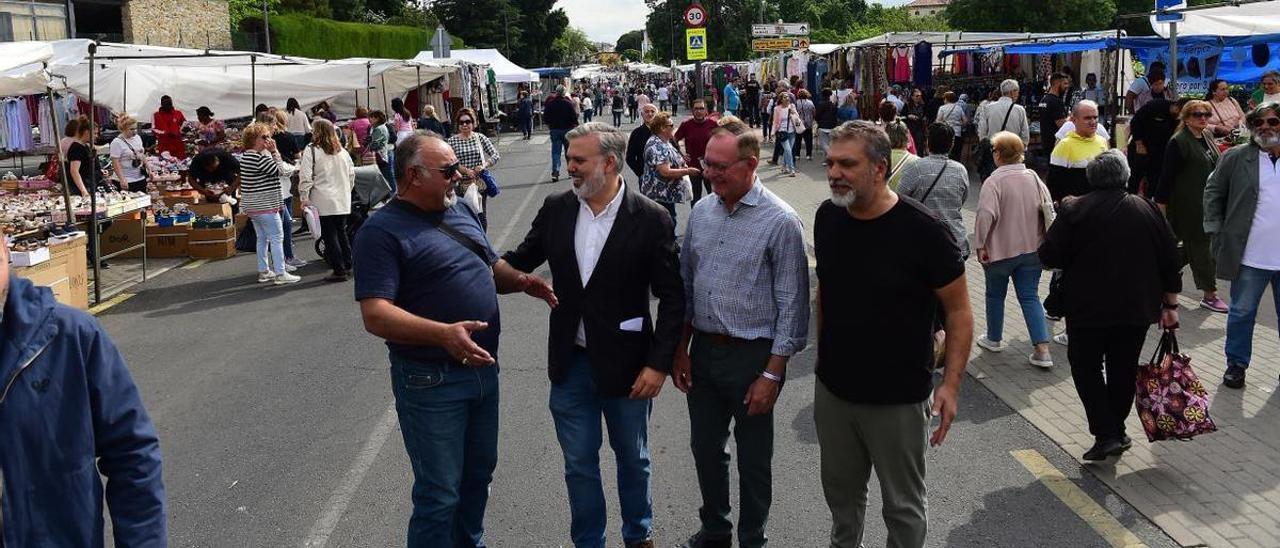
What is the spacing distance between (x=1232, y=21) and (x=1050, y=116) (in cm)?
242

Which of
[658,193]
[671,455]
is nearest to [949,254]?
[671,455]

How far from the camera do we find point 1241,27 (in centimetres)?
1282

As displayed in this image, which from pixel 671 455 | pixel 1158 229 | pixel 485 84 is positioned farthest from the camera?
pixel 485 84

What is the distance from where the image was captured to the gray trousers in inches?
145

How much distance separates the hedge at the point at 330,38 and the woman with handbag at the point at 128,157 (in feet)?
99.7

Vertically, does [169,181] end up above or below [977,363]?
above

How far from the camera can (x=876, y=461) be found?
3760mm

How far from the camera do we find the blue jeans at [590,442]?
4.02 meters

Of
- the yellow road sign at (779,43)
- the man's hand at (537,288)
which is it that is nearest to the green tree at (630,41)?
the yellow road sign at (779,43)

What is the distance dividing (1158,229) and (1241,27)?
374 inches

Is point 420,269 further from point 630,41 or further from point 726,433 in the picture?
point 630,41

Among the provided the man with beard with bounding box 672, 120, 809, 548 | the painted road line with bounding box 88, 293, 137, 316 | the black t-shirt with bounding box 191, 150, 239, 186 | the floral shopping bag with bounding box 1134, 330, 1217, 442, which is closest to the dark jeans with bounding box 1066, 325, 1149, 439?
the floral shopping bag with bounding box 1134, 330, 1217, 442

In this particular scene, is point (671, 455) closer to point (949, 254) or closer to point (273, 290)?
point (949, 254)

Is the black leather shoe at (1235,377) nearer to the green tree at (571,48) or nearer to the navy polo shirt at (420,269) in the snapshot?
the navy polo shirt at (420,269)
